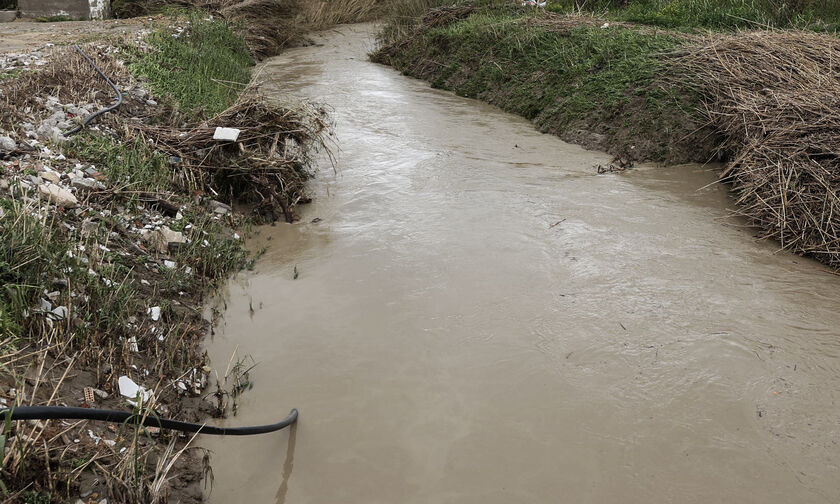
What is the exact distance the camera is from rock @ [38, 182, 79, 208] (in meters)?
4.08

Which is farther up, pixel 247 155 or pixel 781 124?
pixel 781 124

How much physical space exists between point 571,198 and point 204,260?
10.5 feet

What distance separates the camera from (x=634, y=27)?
9.34 m

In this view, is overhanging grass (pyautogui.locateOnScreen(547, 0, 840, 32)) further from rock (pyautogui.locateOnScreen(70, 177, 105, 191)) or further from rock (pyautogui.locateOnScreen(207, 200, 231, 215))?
rock (pyautogui.locateOnScreen(70, 177, 105, 191))

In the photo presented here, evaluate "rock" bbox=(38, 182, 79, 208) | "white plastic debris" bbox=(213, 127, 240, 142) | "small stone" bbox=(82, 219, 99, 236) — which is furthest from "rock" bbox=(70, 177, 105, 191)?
"white plastic debris" bbox=(213, 127, 240, 142)

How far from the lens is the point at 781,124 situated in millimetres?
5812

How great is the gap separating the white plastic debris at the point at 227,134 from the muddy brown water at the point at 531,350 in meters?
0.87

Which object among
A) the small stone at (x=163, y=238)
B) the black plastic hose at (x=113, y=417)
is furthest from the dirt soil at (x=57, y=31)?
the black plastic hose at (x=113, y=417)

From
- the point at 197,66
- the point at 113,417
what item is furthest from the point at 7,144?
the point at 197,66

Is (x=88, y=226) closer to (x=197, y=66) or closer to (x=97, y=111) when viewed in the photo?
(x=97, y=111)

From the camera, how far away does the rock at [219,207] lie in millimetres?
5386

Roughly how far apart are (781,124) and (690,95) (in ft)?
5.03

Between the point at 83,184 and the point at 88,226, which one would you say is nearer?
the point at 88,226

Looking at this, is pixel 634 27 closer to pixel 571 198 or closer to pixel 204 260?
pixel 571 198
